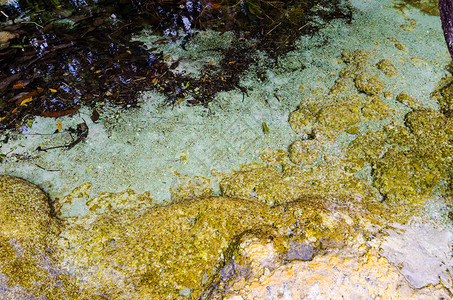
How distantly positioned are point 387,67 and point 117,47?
281 cm

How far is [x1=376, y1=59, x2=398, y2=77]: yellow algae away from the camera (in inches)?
99.4

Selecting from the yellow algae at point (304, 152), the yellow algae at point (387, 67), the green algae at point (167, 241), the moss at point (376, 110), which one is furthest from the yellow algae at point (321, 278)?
the yellow algae at point (387, 67)

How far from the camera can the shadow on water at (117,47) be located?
244cm

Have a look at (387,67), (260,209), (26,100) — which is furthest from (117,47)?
(387,67)

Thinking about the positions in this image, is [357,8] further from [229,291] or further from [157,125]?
[229,291]

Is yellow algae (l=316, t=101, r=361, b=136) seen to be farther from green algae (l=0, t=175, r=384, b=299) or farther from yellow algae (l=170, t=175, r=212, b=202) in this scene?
yellow algae (l=170, t=175, r=212, b=202)

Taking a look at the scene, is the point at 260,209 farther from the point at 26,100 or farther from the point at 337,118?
the point at 26,100

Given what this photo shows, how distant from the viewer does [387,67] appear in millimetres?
2574

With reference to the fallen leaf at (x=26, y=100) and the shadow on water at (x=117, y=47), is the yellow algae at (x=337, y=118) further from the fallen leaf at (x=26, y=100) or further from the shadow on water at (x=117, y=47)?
the fallen leaf at (x=26, y=100)

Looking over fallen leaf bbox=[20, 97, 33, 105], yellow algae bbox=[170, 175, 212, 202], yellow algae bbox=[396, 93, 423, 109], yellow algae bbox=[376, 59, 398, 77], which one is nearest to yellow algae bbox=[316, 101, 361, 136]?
yellow algae bbox=[396, 93, 423, 109]

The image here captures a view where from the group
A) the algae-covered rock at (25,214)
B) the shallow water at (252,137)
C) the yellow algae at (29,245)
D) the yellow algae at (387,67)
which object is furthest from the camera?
the yellow algae at (387,67)

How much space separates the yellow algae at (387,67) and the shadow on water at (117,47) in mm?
916

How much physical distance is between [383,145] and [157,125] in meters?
1.80

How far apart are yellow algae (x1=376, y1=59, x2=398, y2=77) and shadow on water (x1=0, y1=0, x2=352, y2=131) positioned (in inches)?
36.1
